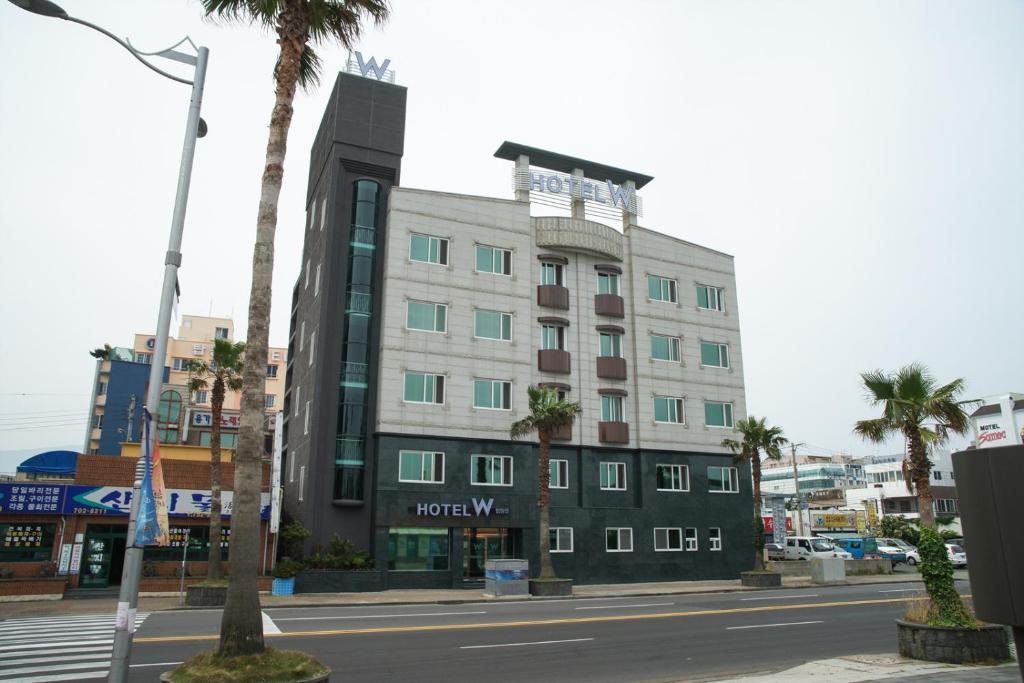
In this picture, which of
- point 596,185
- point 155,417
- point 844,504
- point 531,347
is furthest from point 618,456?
point 844,504

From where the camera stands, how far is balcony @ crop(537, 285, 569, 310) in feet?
141

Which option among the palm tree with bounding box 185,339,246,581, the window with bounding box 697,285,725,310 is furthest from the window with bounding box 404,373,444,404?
the window with bounding box 697,285,725,310

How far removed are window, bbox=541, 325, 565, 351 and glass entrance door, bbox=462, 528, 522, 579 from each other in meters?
10.9

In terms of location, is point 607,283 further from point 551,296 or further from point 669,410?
point 669,410

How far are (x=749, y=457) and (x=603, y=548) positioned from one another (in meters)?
10.1

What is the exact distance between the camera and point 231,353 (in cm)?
3272

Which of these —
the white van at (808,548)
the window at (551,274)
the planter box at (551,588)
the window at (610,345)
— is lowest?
the planter box at (551,588)

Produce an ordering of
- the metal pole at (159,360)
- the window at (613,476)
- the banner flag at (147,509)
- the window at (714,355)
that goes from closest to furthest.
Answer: the metal pole at (159,360) → the banner flag at (147,509) → the window at (613,476) → the window at (714,355)

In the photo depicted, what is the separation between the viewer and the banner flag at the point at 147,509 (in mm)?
8883

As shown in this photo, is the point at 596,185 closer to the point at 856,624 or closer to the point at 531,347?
the point at 531,347

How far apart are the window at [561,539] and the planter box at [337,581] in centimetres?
1019

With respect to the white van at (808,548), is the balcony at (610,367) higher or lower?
higher

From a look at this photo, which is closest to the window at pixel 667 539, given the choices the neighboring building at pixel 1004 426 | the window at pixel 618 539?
the window at pixel 618 539

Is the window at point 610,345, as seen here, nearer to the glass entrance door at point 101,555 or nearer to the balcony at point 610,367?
the balcony at point 610,367
